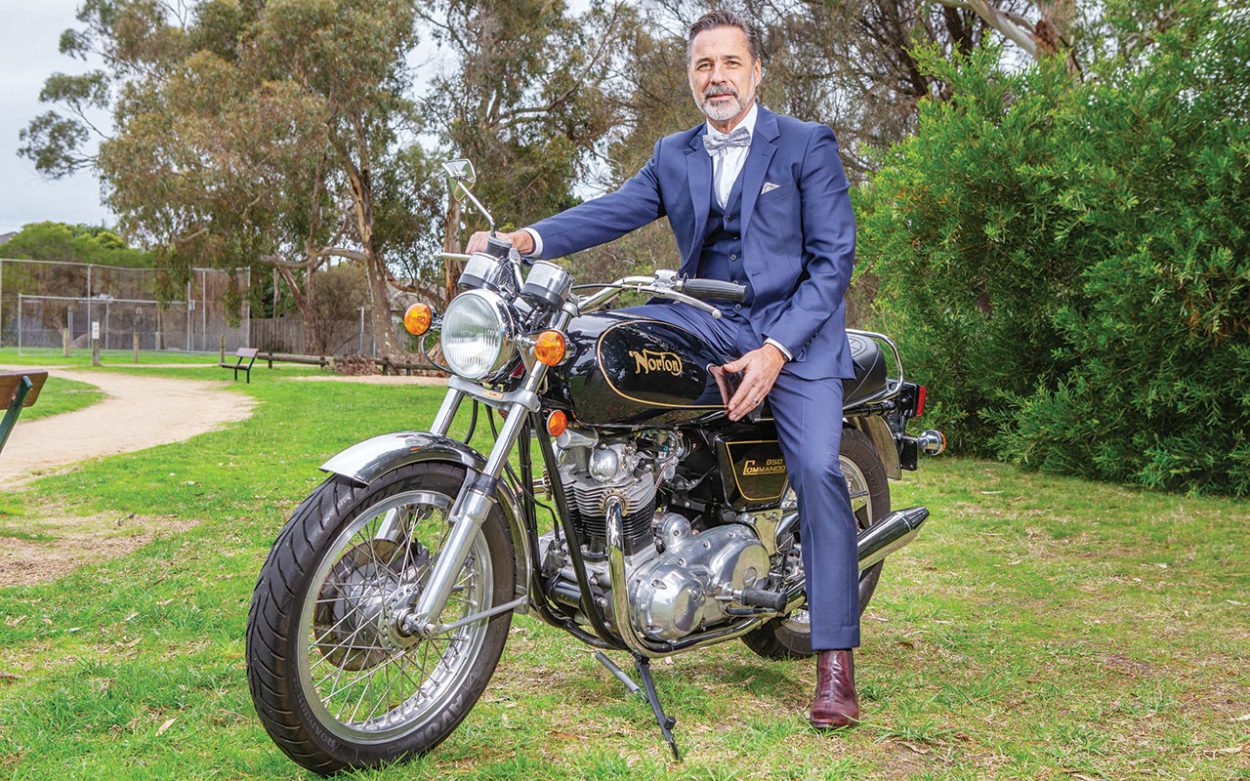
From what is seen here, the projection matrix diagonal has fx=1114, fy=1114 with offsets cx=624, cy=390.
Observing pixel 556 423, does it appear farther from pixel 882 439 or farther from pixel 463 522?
pixel 882 439

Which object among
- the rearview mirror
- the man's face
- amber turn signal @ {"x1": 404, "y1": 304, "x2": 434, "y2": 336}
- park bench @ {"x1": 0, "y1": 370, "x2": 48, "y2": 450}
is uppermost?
the man's face

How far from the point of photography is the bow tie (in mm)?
3461

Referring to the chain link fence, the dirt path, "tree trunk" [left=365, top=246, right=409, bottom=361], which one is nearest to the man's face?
the dirt path

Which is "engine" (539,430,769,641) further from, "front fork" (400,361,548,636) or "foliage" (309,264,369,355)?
"foliage" (309,264,369,355)

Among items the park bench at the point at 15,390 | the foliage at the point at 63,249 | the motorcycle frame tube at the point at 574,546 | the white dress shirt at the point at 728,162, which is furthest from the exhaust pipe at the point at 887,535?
the foliage at the point at 63,249

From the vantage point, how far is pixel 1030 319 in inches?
388

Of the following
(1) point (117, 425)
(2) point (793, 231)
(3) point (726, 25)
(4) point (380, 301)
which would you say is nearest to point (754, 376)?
Result: (2) point (793, 231)

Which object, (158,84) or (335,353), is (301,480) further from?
(335,353)

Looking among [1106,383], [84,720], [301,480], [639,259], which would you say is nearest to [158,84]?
[639,259]

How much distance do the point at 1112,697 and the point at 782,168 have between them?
2030 millimetres

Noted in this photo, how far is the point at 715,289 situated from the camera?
111 inches

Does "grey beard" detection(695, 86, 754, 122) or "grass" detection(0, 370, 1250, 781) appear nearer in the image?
"grass" detection(0, 370, 1250, 781)

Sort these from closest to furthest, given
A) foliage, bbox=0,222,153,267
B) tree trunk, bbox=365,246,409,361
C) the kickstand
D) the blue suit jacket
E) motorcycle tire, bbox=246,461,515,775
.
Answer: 1. motorcycle tire, bbox=246,461,515,775
2. the kickstand
3. the blue suit jacket
4. tree trunk, bbox=365,246,409,361
5. foliage, bbox=0,222,153,267

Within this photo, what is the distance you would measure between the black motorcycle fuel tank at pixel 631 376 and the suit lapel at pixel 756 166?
46 cm
